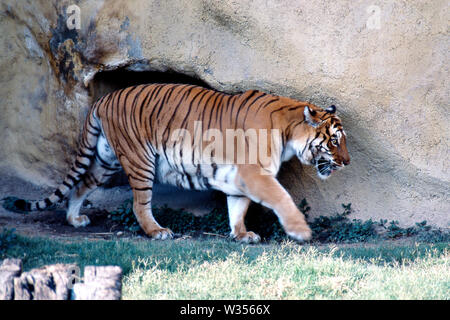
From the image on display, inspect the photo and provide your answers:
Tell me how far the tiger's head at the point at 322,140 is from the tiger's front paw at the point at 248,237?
34.1 inches

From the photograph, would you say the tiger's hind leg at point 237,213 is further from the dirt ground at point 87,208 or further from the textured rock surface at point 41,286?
the textured rock surface at point 41,286

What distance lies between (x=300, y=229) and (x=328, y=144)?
3.18ft

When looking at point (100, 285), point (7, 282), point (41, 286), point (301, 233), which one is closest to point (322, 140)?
point (301, 233)

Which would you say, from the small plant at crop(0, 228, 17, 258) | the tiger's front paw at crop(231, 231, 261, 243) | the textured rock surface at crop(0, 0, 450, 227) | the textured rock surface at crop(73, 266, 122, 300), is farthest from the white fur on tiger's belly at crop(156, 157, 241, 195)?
the textured rock surface at crop(73, 266, 122, 300)

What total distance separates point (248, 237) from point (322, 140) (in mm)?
1159

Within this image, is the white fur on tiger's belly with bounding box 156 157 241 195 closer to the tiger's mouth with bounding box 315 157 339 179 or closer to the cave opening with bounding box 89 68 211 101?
the tiger's mouth with bounding box 315 157 339 179

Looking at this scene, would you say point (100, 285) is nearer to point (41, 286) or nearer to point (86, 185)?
point (41, 286)

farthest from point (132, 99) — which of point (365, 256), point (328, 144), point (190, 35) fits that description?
point (365, 256)

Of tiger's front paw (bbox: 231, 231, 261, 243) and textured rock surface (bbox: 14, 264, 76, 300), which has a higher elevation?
textured rock surface (bbox: 14, 264, 76, 300)

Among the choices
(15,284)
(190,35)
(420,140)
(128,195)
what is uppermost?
(190,35)

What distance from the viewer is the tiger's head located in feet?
19.5
